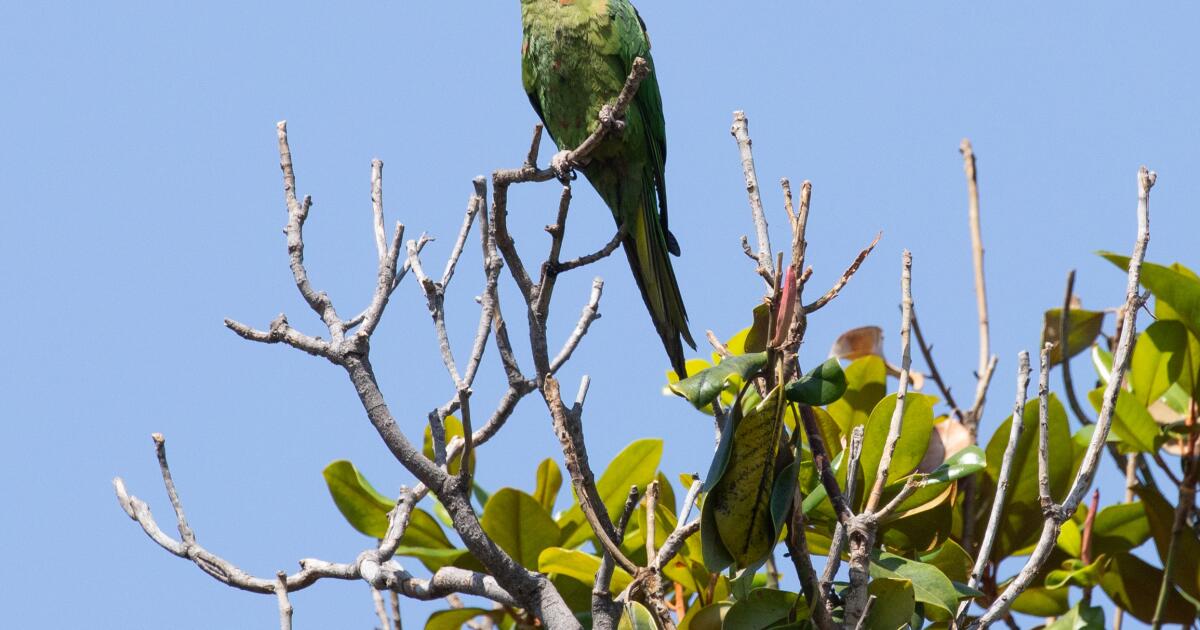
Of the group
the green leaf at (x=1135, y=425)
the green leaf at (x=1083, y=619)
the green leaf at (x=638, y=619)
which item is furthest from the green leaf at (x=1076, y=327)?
the green leaf at (x=638, y=619)

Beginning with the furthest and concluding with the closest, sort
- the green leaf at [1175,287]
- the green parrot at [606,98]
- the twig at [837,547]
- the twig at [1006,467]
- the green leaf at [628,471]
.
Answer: the green parrot at [606,98], the green leaf at [628,471], the green leaf at [1175,287], the twig at [1006,467], the twig at [837,547]

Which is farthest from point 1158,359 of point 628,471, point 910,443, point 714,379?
point 714,379

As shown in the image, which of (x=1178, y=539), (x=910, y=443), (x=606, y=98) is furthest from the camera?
(x=606, y=98)

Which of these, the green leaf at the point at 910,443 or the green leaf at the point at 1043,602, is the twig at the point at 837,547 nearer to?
the green leaf at the point at 910,443

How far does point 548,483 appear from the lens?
10.8 ft

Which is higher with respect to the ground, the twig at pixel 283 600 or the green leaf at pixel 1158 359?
the twig at pixel 283 600

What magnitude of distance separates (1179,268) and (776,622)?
1.74 m

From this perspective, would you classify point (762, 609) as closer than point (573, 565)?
Yes

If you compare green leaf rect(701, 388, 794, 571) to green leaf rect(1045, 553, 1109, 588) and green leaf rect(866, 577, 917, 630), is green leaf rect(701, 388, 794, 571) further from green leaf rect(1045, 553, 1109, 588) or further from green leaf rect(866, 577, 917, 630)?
green leaf rect(1045, 553, 1109, 588)

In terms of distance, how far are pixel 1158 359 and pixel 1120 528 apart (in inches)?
18.7

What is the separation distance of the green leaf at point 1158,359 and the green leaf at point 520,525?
5.25 ft

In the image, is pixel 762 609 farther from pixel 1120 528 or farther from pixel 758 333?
pixel 1120 528

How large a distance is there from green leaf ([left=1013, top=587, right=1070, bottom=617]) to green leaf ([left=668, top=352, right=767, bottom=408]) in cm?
146

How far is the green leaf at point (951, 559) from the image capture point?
2.46m
